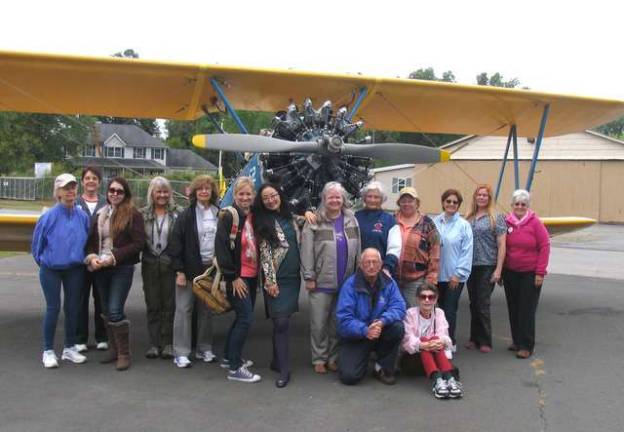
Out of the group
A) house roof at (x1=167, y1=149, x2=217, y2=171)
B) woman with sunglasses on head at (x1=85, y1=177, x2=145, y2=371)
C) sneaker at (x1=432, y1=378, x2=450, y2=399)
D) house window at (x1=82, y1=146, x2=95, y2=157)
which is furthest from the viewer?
house roof at (x1=167, y1=149, x2=217, y2=171)

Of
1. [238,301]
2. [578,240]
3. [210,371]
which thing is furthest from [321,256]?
[578,240]

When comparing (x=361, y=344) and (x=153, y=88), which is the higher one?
(x=153, y=88)

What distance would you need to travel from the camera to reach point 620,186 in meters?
26.2

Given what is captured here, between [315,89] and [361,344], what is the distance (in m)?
3.77

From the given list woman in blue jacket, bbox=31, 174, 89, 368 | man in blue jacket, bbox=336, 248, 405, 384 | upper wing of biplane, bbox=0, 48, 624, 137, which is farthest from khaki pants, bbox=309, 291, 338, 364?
upper wing of biplane, bbox=0, 48, 624, 137

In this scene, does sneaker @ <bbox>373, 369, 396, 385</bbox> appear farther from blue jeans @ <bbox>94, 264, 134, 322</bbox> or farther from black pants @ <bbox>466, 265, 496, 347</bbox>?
blue jeans @ <bbox>94, 264, 134, 322</bbox>

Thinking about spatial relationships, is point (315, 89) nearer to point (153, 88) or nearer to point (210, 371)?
point (153, 88)

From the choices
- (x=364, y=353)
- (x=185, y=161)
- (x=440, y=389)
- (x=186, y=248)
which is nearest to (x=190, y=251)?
(x=186, y=248)

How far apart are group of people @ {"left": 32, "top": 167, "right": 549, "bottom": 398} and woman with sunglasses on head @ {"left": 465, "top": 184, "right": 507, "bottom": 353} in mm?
21

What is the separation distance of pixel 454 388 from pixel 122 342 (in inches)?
107

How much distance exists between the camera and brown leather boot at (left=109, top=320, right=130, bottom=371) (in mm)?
4809

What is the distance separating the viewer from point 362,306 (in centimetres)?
457

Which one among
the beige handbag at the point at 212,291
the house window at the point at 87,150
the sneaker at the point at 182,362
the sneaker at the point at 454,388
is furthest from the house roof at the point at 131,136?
the sneaker at the point at 454,388

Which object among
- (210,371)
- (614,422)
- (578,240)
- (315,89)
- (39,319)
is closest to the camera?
(614,422)
